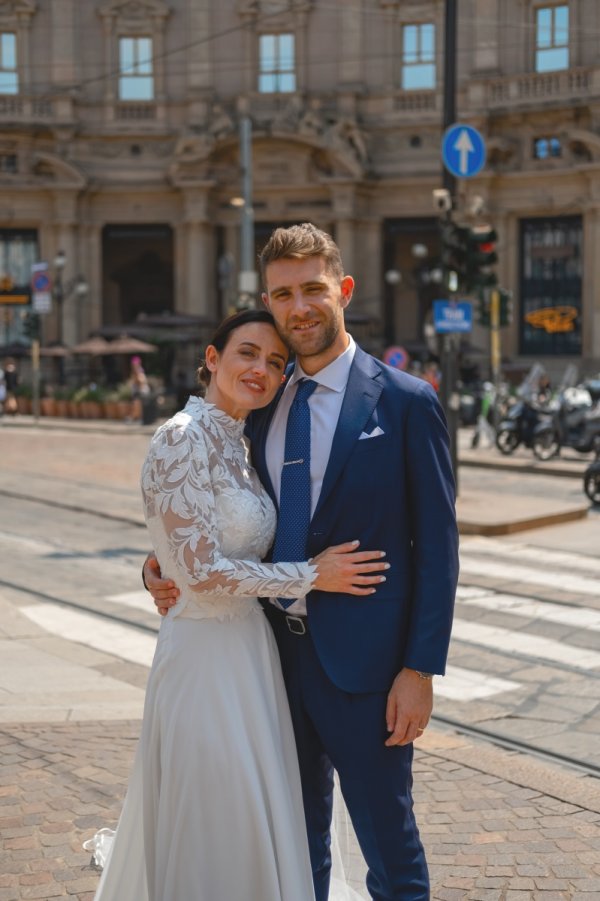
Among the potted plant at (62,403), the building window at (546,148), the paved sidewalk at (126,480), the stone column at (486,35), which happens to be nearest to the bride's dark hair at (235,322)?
the paved sidewalk at (126,480)

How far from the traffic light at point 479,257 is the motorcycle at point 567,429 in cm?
623

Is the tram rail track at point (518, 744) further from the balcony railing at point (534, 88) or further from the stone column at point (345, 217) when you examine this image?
the stone column at point (345, 217)

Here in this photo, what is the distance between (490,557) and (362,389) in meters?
8.60

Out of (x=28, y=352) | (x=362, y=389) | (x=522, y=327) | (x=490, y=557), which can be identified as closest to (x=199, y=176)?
(x=28, y=352)

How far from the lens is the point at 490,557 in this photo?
11.6m

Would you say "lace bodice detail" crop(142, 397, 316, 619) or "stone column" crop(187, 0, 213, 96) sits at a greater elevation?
"stone column" crop(187, 0, 213, 96)

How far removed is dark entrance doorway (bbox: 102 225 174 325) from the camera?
148 ft

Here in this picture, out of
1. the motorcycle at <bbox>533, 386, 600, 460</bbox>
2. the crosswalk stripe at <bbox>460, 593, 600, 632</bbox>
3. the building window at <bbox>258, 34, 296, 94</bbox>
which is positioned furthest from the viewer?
the building window at <bbox>258, 34, 296, 94</bbox>

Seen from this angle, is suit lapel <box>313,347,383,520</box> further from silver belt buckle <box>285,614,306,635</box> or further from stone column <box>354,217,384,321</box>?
stone column <box>354,217,384,321</box>

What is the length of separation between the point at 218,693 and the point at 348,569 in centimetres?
51

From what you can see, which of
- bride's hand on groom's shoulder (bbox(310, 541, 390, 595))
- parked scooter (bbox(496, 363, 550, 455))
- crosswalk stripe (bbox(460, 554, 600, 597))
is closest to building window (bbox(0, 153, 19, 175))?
parked scooter (bbox(496, 363, 550, 455))

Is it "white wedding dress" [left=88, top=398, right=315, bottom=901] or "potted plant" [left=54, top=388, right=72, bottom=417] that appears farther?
"potted plant" [left=54, top=388, right=72, bottom=417]

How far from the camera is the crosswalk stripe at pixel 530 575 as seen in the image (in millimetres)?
9945

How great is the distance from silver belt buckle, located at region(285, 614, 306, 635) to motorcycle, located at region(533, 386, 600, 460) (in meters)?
17.7
